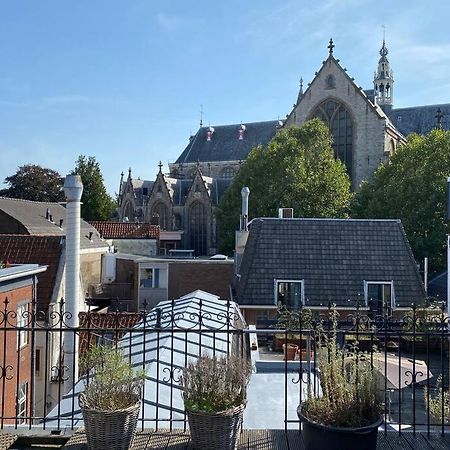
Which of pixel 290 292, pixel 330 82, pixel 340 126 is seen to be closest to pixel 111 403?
pixel 290 292

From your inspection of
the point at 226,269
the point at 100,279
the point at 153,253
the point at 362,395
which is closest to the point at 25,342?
the point at 362,395

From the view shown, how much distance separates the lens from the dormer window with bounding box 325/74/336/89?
1821 inches

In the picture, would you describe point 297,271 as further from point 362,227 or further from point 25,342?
point 25,342

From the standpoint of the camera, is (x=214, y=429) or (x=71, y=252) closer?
(x=214, y=429)

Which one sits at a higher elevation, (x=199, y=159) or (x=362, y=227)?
(x=199, y=159)

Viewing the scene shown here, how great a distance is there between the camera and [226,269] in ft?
86.1

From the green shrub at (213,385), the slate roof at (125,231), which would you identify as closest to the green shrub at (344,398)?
the green shrub at (213,385)

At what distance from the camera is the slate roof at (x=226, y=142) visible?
6438cm

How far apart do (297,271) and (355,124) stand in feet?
95.0

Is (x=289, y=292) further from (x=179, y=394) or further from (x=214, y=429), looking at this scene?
(x=214, y=429)

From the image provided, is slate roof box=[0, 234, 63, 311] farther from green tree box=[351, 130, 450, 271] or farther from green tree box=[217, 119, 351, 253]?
green tree box=[351, 130, 450, 271]

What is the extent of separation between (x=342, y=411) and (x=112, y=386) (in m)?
1.97

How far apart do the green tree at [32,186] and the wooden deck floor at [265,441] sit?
162ft

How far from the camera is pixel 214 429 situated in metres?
4.30
